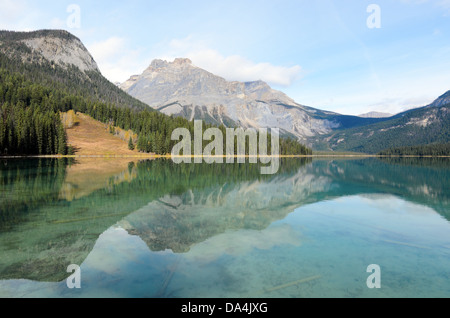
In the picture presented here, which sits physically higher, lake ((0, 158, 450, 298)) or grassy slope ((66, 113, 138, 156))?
grassy slope ((66, 113, 138, 156))

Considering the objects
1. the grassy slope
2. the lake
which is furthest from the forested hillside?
the lake

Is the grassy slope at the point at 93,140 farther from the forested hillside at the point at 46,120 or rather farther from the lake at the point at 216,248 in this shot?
the lake at the point at 216,248

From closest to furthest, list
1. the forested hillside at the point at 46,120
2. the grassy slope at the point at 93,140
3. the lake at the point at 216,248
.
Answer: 1. the lake at the point at 216,248
2. the forested hillside at the point at 46,120
3. the grassy slope at the point at 93,140

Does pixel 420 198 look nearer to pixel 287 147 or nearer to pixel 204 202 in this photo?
pixel 204 202

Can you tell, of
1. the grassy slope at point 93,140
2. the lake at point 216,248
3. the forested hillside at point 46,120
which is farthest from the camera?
the grassy slope at point 93,140

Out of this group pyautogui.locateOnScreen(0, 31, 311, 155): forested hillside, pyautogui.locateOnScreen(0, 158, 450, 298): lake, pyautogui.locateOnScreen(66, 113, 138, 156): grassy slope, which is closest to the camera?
pyautogui.locateOnScreen(0, 158, 450, 298): lake

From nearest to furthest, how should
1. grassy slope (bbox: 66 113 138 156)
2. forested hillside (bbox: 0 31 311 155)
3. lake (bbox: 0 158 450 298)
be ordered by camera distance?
lake (bbox: 0 158 450 298)
forested hillside (bbox: 0 31 311 155)
grassy slope (bbox: 66 113 138 156)

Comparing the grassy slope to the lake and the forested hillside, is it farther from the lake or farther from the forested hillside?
the lake

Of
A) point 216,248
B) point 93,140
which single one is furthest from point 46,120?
point 216,248

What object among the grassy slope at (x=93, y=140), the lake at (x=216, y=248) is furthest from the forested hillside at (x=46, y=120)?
the lake at (x=216, y=248)

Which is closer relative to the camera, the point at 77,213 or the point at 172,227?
the point at 172,227

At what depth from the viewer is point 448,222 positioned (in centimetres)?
1994
